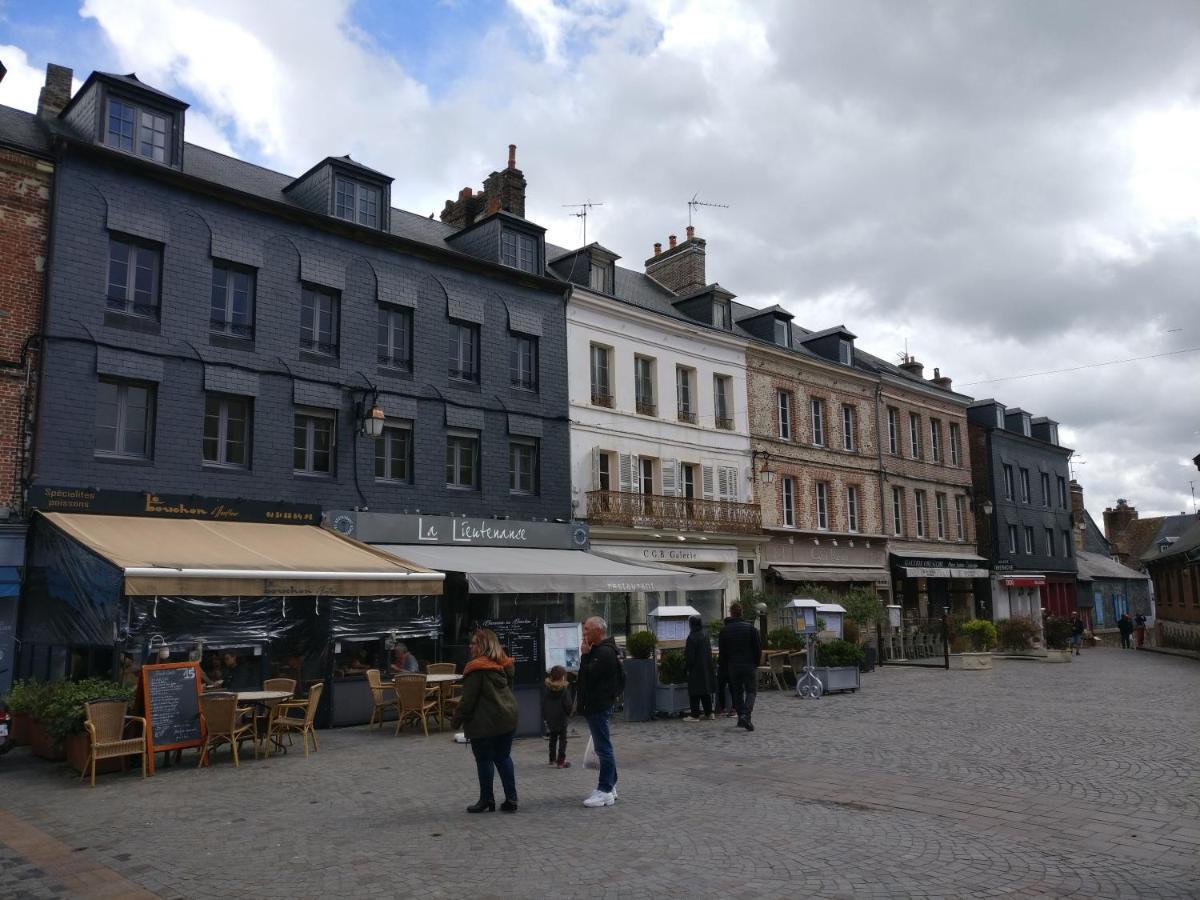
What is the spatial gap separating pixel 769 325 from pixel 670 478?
7306 millimetres

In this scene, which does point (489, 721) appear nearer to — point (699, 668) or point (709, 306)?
point (699, 668)

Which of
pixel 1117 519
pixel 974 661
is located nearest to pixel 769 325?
pixel 974 661

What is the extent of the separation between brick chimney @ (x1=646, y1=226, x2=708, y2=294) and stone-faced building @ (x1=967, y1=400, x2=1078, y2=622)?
15768 mm

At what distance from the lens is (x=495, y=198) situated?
21953mm

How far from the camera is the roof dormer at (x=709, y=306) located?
25406mm

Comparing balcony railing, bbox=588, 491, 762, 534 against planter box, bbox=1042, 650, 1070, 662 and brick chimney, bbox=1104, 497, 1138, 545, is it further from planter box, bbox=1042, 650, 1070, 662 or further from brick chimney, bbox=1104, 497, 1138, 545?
brick chimney, bbox=1104, 497, 1138, 545

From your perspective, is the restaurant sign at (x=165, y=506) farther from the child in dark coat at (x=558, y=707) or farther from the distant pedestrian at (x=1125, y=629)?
the distant pedestrian at (x=1125, y=629)

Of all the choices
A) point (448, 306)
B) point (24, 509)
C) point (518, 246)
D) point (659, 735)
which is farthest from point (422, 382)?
point (659, 735)

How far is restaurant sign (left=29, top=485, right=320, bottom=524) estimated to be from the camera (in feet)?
43.1

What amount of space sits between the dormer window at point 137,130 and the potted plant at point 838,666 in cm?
1400

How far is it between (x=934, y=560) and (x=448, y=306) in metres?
20.2

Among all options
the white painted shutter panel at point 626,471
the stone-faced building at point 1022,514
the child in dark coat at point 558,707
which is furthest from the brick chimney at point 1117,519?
the child in dark coat at point 558,707

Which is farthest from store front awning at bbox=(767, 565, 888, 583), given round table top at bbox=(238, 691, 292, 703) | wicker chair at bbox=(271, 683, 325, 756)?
round table top at bbox=(238, 691, 292, 703)

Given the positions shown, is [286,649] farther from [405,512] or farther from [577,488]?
[577,488]
